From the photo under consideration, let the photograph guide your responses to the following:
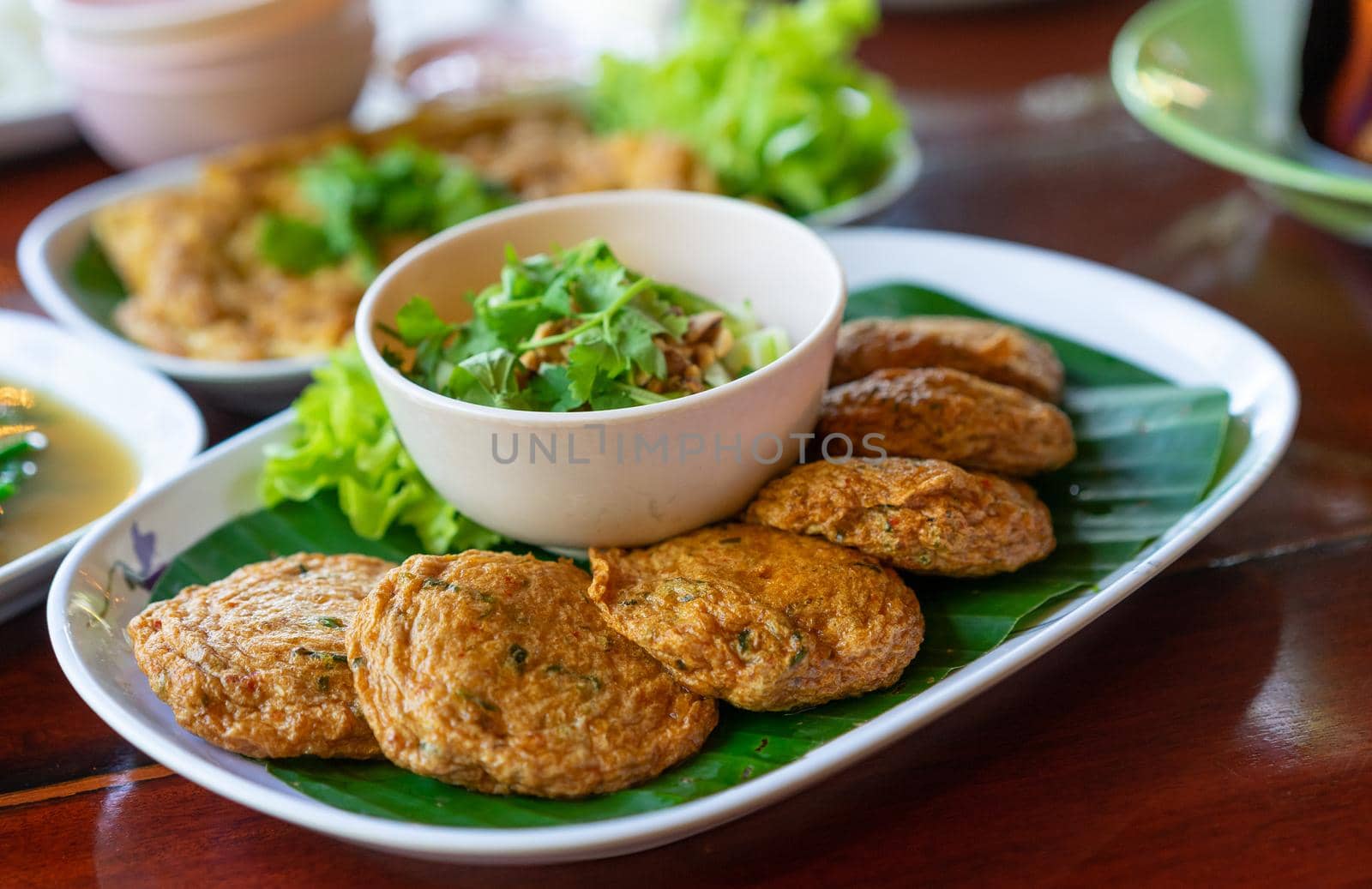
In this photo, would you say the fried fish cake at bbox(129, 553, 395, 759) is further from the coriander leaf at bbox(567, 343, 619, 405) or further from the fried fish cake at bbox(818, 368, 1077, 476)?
the fried fish cake at bbox(818, 368, 1077, 476)

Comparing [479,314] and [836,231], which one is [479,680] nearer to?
[479,314]

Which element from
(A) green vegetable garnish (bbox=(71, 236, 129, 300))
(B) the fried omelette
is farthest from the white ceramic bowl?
(A) green vegetable garnish (bbox=(71, 236, 129, 300))

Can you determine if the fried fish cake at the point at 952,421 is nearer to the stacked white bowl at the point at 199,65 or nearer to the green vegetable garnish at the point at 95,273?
the green vegetable garnish at the point at 95,273

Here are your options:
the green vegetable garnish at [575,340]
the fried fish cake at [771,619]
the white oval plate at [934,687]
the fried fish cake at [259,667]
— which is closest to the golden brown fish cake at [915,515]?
the fried fish cake at [771,619]

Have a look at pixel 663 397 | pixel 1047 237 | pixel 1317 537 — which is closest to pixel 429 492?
pixel 663 397

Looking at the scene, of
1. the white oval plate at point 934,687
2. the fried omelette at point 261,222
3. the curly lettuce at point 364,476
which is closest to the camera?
the white oval plate at point 934,687

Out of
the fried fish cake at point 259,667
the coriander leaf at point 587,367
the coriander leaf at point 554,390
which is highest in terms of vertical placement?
the coriander leaf at point 587,367
